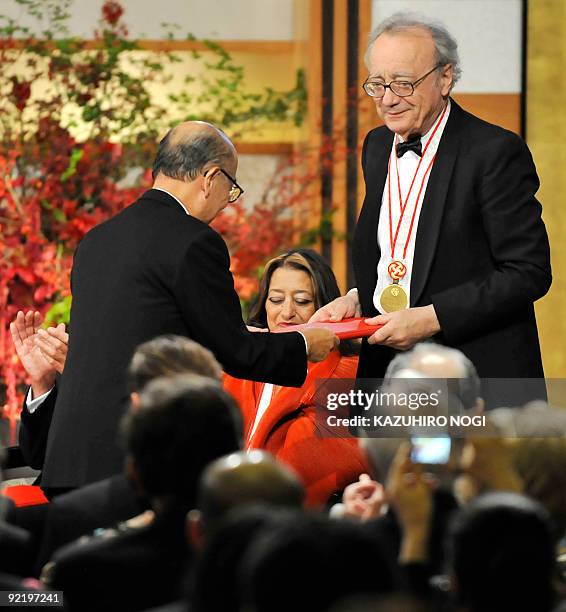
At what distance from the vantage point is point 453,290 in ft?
9.47

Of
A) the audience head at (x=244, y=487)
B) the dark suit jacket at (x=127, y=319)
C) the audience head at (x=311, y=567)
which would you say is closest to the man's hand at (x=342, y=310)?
the dark suit jacket at (x=127, y=319)

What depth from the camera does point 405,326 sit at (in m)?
2.89

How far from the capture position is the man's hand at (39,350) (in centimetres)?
343

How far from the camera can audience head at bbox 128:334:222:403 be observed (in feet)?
7.48

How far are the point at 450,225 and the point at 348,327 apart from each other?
1.02ft

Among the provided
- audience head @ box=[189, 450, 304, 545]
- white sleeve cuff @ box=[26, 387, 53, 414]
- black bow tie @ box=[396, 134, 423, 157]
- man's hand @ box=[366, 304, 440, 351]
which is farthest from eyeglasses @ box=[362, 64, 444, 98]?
audience head @ box=[189, 450, 304, 545]

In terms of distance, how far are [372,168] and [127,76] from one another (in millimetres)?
2327

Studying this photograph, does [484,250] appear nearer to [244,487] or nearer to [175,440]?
[175,440]

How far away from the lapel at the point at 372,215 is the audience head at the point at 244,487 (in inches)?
58.5

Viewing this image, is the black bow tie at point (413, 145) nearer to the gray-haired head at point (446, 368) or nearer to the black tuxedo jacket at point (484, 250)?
the black tuxedo jacket at point (484, 250)

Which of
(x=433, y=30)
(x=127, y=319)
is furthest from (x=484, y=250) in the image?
(x=127, y=319)

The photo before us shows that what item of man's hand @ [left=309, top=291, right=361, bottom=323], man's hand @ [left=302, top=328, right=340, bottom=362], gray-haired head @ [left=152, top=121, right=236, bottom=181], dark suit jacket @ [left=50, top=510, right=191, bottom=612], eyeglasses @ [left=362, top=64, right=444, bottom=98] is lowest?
dark suit jacket @ [left=50, top=510, right=191, bottom=612]

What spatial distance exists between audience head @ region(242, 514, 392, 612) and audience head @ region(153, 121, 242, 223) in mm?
1745

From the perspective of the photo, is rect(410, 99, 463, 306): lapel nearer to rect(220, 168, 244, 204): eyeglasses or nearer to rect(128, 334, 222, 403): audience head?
rect(220, 168, 244, 204): eyeglasses
